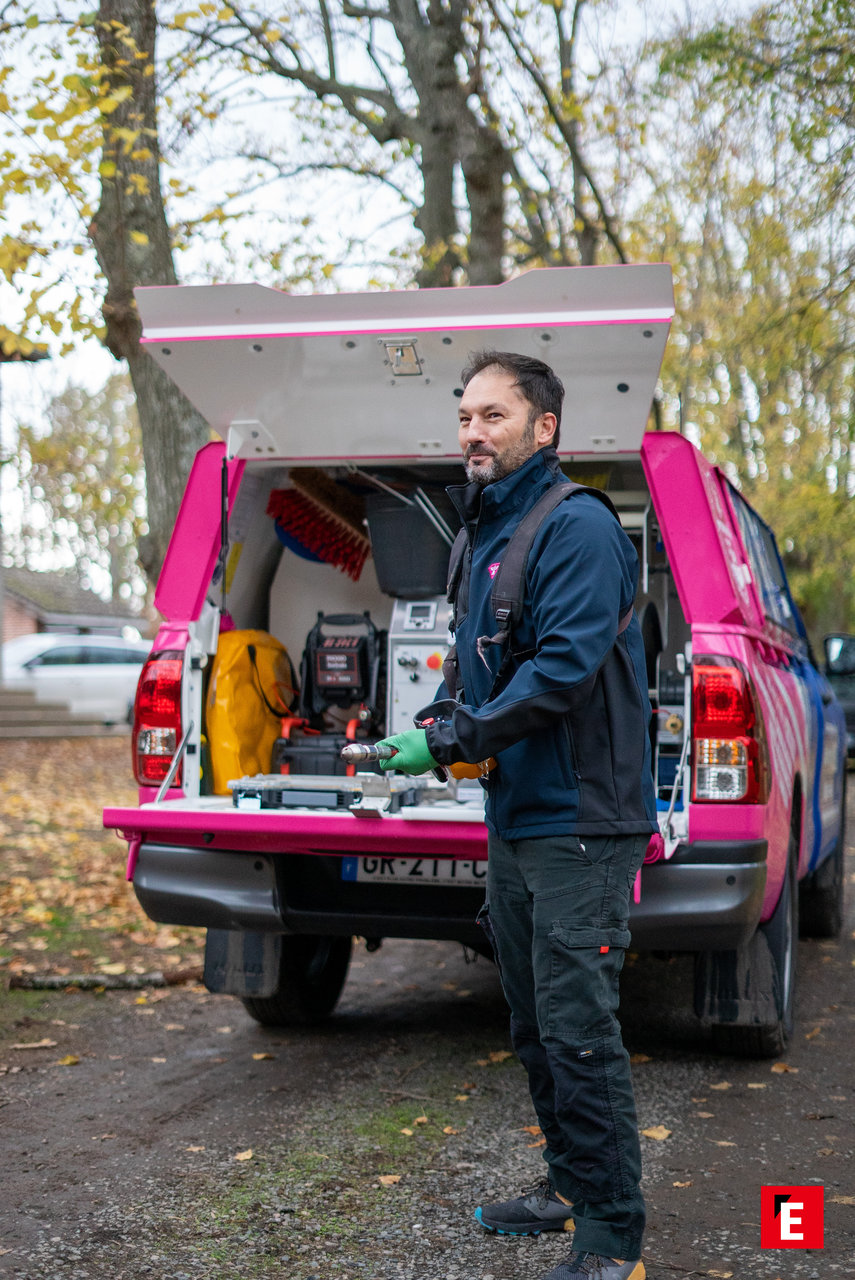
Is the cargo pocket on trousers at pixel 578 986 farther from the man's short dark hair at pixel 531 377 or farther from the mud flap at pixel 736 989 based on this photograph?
the mud flap at pixel 736 989

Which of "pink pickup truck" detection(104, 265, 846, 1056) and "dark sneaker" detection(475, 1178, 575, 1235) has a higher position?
"pink pickup truck" detection(104, 265, 846, 1056)

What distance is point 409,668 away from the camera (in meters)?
5.08

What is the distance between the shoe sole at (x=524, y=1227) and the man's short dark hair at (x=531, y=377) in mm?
1923

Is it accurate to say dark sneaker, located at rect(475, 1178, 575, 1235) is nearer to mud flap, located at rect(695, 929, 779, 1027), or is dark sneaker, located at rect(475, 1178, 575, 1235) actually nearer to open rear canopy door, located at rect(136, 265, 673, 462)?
mud flap, located at rect(695, 929, 779, 1027)

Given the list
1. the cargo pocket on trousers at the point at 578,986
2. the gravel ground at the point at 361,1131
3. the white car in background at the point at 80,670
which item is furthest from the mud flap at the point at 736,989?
the white car in background at the point at 80,670

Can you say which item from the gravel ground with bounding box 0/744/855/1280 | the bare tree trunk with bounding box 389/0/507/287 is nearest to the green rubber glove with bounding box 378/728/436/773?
the gravel ground with bounding box 0/744/855/1280

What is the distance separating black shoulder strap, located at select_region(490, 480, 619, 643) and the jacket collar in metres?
0.09

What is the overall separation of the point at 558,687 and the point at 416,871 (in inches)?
68.4

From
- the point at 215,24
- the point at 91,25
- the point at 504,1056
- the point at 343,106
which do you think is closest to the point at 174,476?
the point at 91,25

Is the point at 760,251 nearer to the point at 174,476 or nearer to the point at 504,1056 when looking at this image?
the point at 174,476

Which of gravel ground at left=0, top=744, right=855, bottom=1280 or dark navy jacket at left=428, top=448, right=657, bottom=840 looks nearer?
dark navy jacket at left=428, top=448, right=657, bottom=840

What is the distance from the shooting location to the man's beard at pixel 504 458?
115 inches

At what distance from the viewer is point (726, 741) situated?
12.8ft

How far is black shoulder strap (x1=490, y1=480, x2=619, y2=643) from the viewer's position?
278cm
